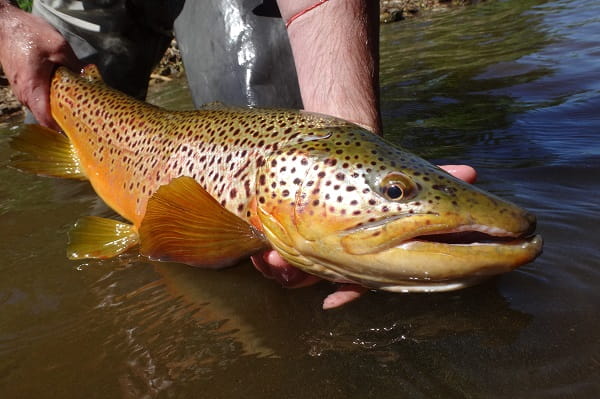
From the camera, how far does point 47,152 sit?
159 inches

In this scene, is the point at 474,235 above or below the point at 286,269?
above

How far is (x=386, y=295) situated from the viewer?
7.45 feet

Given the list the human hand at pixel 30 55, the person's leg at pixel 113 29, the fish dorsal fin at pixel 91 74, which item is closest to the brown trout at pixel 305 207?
the fish dorsal fin at pixel 91 74

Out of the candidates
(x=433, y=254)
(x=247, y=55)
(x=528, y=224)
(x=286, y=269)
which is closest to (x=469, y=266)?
(x=433, y=254)

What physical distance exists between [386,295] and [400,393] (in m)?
0.61

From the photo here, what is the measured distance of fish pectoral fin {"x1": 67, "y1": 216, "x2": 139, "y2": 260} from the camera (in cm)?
299

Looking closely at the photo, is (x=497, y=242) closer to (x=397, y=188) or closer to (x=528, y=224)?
(x=528, y=224)

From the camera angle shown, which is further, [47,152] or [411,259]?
[47,152]

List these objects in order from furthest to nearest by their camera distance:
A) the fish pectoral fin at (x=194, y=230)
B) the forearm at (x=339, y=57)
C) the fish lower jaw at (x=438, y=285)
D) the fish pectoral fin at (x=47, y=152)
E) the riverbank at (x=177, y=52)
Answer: the riverbank at (x=177, y=52) < the fish pectoral fin at (x=47, y=152) < the forearm at (x=339, y=57) < the fish pectoral fin at (x=194, y=230) < the fish lower jaw at (x=438, y=285)

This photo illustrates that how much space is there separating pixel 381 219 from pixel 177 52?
11.9 meters

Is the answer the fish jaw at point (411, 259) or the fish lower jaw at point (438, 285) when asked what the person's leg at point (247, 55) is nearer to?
the fish jaw at point (411, 259)

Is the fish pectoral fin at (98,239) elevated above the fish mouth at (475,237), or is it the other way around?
the fish mouth at (475,237)

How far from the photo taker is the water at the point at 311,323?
1.79m

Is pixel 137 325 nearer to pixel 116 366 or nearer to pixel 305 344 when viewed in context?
pixel 116 366
